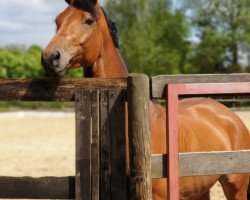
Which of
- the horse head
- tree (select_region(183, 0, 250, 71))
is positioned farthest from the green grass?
the horse head

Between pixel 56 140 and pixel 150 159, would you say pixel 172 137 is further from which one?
pixel 56 140

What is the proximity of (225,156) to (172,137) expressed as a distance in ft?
1.43

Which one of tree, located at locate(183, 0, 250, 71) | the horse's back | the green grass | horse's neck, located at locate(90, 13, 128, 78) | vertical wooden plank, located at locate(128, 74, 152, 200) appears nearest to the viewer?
vertical wooden plank, located at locate(128, 74, 152, 200)

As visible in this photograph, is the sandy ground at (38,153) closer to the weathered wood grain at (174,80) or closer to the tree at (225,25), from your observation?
the weathered wood grain at (174,80)

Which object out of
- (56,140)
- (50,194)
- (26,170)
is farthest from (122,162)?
(56,140)

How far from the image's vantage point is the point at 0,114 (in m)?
27.3

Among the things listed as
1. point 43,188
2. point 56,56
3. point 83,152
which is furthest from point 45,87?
point 43,188

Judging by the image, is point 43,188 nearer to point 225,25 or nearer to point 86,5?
point 86,5

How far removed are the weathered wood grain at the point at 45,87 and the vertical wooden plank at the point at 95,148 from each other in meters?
0.09

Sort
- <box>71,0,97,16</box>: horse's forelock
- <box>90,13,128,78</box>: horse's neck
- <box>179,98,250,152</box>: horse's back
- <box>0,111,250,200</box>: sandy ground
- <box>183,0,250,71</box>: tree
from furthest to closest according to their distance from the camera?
<box>183,0,250,71</box>: tree < <box>0,111,250,200</box>: sandy ground < <box>179,98,250,152</box>: horse's back < <box>90,13,128,78</box>: horse's neck < <box>71,0,97,16</box>: horse's forelock

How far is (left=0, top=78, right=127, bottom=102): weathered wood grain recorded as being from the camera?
330 cm

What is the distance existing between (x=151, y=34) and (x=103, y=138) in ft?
146

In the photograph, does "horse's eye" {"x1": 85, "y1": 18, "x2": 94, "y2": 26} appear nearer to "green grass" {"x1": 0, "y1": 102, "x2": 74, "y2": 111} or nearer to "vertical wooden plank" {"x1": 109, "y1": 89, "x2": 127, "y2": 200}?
"vertical wooden plank" {"x1": 109, "y1": 89, "x2": 127, "y2": 200}

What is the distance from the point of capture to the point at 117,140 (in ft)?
10.8
